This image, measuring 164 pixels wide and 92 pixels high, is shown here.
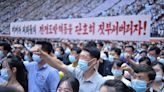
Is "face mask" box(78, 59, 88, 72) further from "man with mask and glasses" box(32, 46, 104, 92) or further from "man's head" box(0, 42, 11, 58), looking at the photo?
"man's head" box(0, 42, 11, 58)

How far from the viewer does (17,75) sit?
2.52m

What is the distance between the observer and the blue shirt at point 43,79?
8.71ft

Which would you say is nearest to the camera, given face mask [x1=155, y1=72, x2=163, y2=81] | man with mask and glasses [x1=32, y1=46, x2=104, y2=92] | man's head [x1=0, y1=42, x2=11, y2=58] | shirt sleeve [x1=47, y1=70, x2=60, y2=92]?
man with mask and glasses [x1=32, y1=46, x2=104, y2=92]

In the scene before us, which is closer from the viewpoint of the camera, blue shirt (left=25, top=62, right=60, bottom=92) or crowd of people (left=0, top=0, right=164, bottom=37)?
blue shirt (left=25, top=62, right=60, bottom=92)

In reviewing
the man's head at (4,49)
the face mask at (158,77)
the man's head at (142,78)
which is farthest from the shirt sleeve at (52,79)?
the man's head at (4,49)

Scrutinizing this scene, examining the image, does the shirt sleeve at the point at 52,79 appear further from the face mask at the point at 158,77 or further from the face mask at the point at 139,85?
the face mask at the point at 158,77

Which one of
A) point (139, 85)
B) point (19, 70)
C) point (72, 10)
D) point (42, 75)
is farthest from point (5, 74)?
point (72, 10)

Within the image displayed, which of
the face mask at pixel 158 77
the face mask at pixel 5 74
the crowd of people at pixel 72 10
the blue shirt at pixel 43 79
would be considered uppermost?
the crowd of people at pixel 72 10

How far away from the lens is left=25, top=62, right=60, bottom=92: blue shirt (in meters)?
2.65

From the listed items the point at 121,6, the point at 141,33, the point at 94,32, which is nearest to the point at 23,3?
the point at 121,6

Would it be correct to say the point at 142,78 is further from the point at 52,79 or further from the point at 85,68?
the point at 52,79

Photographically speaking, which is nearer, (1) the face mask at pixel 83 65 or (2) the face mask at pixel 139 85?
(2) the face mask at pixel 139 85

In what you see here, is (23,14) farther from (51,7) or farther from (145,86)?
(145,86)

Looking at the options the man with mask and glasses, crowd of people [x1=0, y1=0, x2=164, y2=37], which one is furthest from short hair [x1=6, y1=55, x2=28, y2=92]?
crowd of people [x1=0, y1=0, x2=164, y2=37]
